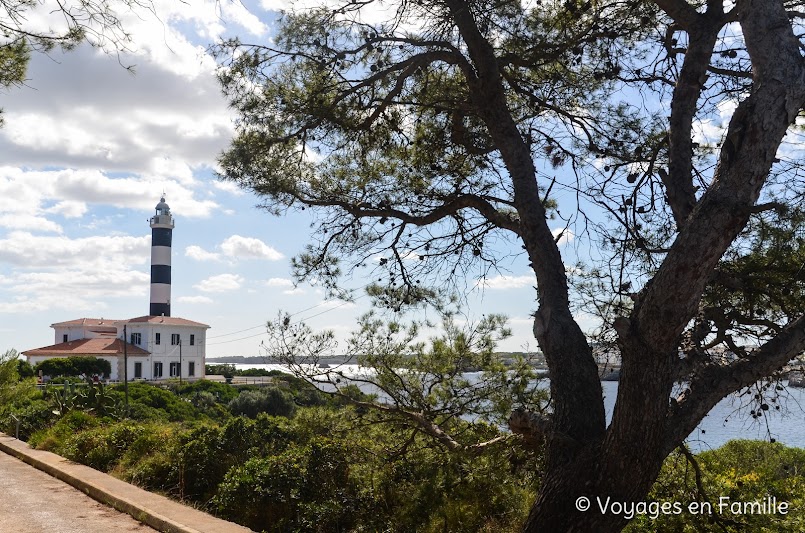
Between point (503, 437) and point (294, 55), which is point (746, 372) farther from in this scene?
point (294, 55)

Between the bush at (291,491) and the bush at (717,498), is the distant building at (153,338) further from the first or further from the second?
the bush at (717,498)

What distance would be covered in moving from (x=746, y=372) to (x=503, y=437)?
2.07m

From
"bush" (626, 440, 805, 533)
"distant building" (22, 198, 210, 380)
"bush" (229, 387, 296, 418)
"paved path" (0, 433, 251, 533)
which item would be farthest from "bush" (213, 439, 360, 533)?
"distant building" (22, 198, 210, 380)

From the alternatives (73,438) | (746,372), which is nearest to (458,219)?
(746,372)

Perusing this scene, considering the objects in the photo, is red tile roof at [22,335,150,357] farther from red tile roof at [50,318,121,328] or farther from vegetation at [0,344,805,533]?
vegetation at [0,344,805,533]

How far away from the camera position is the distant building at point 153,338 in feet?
209

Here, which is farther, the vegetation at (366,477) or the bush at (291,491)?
the bush at (291,491)

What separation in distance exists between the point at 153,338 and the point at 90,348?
5.31 meters

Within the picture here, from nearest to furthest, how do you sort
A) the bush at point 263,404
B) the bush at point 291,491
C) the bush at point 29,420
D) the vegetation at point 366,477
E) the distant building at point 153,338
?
the vegetation at point 366,477
the bush at point 291,491
the bush at point 29,420
the bush at point 263,404
the distant building at point 153,338

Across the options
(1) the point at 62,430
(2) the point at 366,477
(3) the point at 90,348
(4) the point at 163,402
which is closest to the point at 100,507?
(2) the point at 366,477

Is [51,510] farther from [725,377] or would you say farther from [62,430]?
[725,377]

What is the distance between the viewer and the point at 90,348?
64.1 m

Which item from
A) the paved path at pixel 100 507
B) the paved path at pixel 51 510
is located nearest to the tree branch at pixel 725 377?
the paved path at pixel 100 507

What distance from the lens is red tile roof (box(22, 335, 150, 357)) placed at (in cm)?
6272
